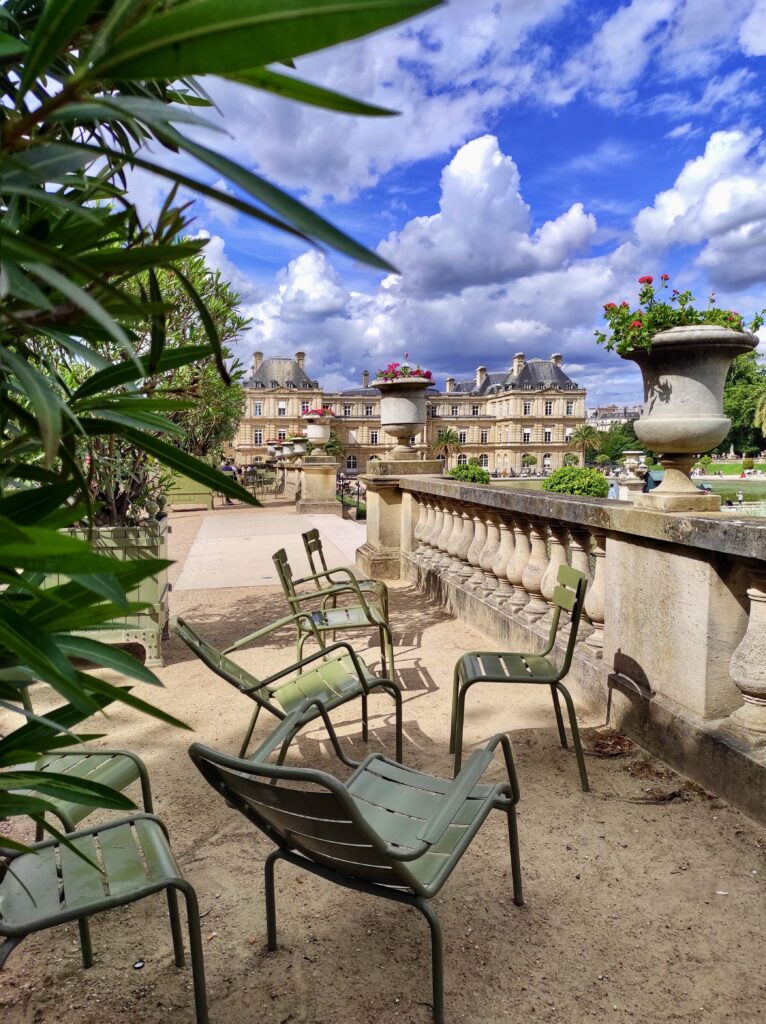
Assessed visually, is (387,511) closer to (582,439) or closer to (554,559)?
(554,559)

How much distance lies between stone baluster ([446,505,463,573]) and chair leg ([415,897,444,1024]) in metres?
4.63

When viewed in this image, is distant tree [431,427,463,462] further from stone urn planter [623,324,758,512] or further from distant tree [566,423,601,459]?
stone urn planter [623,324,758,512]

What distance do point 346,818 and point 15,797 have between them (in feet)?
2.20

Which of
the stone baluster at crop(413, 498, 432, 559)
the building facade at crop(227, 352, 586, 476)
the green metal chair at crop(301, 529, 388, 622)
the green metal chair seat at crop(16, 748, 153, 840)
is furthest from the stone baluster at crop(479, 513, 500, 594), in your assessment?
the building facade at crop(227, 352, 586, 476)

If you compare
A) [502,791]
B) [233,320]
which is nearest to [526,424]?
[233,320]

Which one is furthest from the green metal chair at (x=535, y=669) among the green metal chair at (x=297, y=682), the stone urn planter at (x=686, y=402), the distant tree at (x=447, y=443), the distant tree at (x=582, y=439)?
the distant tree at (x=582, y=439)

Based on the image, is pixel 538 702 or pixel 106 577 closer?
pixel 106 577

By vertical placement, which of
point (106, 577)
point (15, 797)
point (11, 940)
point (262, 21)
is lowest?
point (11, 940)

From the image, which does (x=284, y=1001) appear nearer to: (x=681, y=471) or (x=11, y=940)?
(x=11, y=940)

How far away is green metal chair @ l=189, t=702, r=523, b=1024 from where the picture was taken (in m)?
1.57

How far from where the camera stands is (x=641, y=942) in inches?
80.6

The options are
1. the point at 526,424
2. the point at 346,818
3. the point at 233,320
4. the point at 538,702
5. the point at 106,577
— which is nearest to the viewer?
the point at 106,577

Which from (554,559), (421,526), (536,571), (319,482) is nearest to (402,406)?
(421,526)

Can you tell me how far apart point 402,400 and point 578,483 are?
49.1ft
